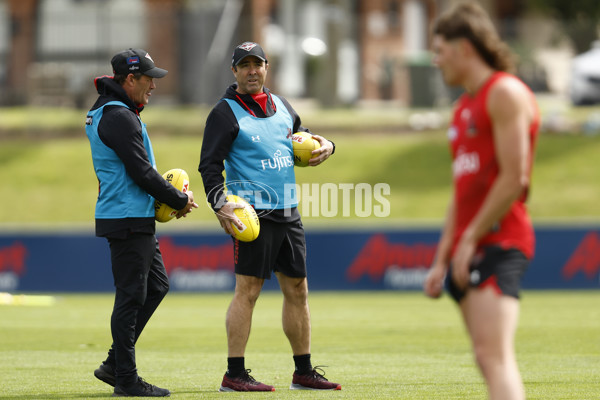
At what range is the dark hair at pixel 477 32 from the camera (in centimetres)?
460

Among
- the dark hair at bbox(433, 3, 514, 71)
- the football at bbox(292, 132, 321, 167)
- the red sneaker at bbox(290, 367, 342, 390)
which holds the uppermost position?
the dark hair at bbox(433, 3, 514, 71)

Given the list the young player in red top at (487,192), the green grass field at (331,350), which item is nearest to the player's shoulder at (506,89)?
the young player in red top at (487,192)

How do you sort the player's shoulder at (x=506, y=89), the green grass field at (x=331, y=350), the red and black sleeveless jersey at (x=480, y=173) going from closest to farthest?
the player's shoulder at (x=506, y=89) < the red and black sleeveless jersey at (x=480, y=173) < the green grass field at (x=331, y=350)

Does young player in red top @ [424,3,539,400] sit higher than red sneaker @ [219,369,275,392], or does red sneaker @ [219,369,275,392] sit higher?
young player in red top @ [424,3,539,400]

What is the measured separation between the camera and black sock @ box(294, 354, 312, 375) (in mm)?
7359

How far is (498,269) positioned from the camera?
455cm

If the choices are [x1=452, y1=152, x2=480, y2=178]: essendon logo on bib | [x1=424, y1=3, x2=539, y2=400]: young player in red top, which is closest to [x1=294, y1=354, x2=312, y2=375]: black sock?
[x1=424, y1=3, x2=539, y2=400]: young player in red top

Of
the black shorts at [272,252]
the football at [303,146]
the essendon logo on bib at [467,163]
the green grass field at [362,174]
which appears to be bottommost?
the green grass field at [362,174]

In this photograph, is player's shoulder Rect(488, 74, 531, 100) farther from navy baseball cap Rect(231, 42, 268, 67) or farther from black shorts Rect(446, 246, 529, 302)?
navy baseball cap Rect(231, 42, 268, 67)

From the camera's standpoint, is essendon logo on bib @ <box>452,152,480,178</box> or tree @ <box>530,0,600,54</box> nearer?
essendon logo on bib @ <box>452,152,480,178</box>

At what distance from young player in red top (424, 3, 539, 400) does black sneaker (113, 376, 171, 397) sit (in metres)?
2.76

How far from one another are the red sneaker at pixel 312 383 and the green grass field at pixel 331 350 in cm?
12

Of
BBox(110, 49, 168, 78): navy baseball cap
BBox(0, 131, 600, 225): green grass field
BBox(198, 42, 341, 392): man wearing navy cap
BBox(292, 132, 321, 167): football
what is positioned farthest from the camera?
BBox(0, 131, 600, 225): green grass field

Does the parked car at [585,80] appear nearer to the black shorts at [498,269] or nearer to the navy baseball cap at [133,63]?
the navy baseball cap at [133,63]
